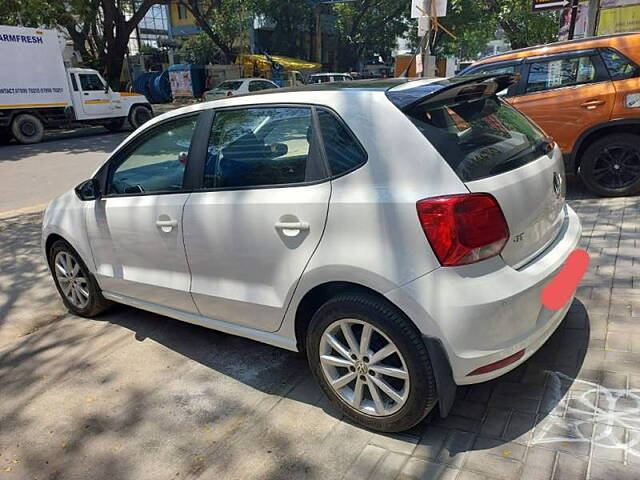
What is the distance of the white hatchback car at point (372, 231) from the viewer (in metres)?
2.20

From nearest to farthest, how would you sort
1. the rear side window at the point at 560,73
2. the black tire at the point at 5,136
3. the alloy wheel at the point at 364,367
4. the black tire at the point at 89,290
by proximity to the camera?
the alloy wheel at the point at 364,367, the black tire at the point at 89,290, the rear side window at the point at 560,73, the black tire at the point at 5,136

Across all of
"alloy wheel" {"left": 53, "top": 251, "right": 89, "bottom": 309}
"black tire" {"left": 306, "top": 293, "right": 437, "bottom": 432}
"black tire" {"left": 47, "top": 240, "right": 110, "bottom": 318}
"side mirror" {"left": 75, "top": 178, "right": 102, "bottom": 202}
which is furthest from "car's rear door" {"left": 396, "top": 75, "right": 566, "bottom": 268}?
"alloy wheel" {"left": 53, "top": 251, "right": 89, "bottom": 309}

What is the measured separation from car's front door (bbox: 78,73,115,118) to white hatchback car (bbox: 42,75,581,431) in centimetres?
1569

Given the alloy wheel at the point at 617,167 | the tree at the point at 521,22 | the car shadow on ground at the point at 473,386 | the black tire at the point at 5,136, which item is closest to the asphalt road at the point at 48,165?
the black tire at the point at 5,136

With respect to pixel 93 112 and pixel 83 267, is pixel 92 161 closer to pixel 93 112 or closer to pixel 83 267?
pixel 93 112

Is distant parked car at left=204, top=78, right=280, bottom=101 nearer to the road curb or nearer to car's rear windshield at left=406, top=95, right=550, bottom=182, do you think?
the road curb

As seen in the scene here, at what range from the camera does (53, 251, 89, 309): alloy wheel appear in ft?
13.2

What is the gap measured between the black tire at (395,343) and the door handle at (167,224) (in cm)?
108

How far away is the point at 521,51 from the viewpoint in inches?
250

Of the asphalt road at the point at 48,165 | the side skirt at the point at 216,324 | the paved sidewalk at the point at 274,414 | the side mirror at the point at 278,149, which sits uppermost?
the side mirror at the point at 278,149

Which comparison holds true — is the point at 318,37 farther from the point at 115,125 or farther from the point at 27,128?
the point at 27,128

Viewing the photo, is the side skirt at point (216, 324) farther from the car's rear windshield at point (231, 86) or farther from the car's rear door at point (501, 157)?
the car's rear windshield at point (231, 86)

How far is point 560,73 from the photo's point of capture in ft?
19.6

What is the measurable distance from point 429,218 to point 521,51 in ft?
16.9
